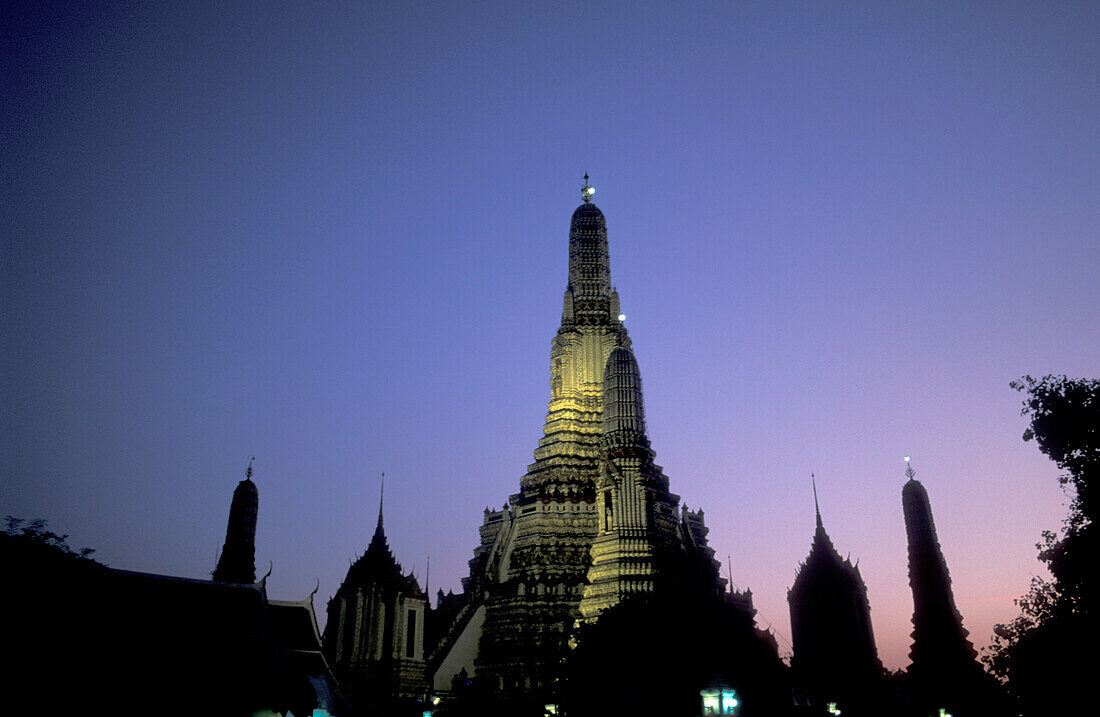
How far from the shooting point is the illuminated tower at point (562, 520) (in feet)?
107

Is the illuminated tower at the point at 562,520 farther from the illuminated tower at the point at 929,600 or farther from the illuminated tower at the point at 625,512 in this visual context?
the illuminated tower at the point at 929,600

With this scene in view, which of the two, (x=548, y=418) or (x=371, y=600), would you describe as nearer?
(x=371, y=600)

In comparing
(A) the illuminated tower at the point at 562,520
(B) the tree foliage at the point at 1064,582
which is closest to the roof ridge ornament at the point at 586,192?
(A) the illuminated tower at the point at 562,520

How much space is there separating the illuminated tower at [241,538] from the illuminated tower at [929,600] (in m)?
Result: 30.6

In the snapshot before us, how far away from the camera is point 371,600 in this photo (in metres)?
36.7

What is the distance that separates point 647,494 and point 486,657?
36.8 feet

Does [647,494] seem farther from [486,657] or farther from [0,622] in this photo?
[0,622]

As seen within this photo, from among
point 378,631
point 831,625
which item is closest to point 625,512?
point 378,631

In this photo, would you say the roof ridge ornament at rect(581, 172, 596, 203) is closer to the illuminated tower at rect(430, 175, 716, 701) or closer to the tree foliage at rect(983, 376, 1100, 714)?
the illuminated tower at rect(430, 175, 716, 701)

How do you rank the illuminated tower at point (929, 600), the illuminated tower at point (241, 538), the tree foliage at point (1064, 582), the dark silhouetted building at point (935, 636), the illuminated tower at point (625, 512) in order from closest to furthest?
the tree foliage at point (1064, 582)
the illuminated tower at point (625, 512)
the dark silhouetted building at point (935, 636)
the illuminated tower at point (929, 600)
the illuminated tower at point (241, 538)

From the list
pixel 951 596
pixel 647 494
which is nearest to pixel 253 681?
pixel 647 494

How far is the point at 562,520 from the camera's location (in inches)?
1501

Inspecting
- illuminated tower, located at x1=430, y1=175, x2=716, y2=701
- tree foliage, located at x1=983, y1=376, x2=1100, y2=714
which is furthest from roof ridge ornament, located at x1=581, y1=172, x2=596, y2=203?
Answer: tree foliage, located at x1=983, y1=376, x2=1100, y2=714

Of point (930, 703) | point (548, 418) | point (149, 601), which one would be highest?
point (548, 418)
